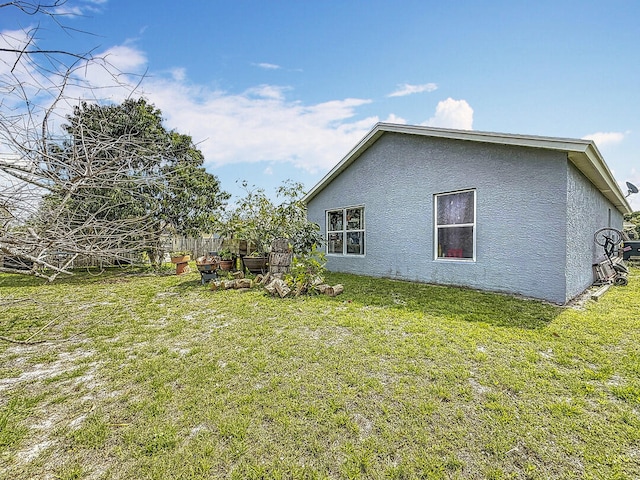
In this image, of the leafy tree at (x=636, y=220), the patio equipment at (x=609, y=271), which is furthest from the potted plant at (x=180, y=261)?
the leafy tree at (x=636, y=220)

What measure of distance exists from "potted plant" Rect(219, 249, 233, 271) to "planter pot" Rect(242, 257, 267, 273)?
0.65 metres

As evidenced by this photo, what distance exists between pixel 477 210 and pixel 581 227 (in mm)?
2192

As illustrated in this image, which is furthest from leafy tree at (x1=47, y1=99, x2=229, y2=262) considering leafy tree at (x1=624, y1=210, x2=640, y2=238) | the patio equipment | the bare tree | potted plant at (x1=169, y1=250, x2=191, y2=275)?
leafy tree at (x1=624, y1=210, x2=640, y2=238)

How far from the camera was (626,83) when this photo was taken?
7078 mm

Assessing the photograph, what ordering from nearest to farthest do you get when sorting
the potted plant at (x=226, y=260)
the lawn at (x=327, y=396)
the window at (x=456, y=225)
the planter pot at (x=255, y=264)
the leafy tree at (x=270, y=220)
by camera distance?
the lawn at (x=327, y=396) → the window at (x=456, y=225) → the leafy tree at (x=270, y=220) → the planter pot at (x=255, y=264) → the potted plant at (x=226, y=260)

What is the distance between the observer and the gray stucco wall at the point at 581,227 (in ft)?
18.1

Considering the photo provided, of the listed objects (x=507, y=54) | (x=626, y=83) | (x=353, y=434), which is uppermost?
(x=507, y=54)

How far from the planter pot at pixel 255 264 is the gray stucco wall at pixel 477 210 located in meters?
2.76

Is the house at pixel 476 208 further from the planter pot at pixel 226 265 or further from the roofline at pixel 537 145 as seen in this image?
the planter pot at pixel 226 265

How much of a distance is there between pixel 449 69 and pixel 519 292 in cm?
566

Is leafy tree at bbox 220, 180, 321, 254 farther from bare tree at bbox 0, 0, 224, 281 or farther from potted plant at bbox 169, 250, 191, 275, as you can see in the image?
bare tree at bbox 0, 0, 224, 281

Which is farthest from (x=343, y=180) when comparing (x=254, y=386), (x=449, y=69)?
(x=254, y=386)

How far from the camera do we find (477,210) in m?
6.40

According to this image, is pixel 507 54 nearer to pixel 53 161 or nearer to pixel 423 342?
pixel 423 342
